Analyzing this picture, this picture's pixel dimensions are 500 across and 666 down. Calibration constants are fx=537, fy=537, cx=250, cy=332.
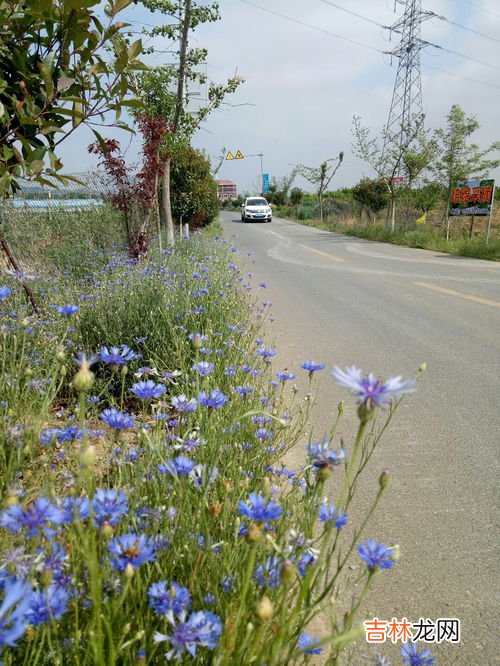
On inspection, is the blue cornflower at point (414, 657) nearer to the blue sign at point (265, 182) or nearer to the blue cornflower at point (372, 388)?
the blue cornflower at point (372, 388)

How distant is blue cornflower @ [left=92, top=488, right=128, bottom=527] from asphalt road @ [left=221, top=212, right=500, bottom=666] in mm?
1152

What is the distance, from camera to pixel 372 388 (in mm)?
854

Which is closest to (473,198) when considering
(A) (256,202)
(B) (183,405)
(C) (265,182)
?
(B) (183,405)

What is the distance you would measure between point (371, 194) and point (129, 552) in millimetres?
30225

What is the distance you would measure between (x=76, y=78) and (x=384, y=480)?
7.42 feet

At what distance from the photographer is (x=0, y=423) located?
1.99m

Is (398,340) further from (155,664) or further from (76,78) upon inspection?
(155,664)

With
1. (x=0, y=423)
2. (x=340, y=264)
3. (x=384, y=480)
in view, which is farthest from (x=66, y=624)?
(x=340, y=264)

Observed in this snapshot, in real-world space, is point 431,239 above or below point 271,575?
above

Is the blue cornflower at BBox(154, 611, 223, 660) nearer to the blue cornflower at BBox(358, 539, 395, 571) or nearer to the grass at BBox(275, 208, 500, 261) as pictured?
the blue cornflower at BBox(358, 539, 395, 571)

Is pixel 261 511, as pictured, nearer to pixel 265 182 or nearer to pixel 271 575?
pixel 271 575

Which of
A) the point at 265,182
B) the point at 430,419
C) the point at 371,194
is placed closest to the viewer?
the point at 430,419

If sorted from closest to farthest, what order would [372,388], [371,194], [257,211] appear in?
[372,388] → [371,194] → [257,211]

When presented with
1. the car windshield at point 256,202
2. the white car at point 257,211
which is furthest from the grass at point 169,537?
the car windshield at point 256,202
